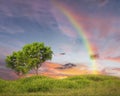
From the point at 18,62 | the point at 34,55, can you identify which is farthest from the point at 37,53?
the point at 18,62

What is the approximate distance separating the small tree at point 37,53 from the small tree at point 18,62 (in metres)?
2.41

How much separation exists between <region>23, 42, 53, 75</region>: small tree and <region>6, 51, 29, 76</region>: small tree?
7.90 ft

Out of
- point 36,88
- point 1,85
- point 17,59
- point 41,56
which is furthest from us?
point 17,59

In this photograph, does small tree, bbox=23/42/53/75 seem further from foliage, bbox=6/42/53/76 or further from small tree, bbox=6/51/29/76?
small tree, bbox=6/51/29/76

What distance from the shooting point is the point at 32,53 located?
80.1 meters

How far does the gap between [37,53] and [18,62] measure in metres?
8.80

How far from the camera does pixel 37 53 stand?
79812 millimetres

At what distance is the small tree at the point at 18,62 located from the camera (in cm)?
8268

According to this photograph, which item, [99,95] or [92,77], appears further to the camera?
[92,77]

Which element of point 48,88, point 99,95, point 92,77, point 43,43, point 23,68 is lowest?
point 99,95

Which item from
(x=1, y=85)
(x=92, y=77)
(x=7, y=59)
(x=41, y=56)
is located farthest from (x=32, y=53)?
(x=1, y=85)

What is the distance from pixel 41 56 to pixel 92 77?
1156 inches

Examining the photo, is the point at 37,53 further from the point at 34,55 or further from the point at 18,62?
the point at 18,62

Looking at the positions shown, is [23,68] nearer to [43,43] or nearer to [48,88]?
[43,43]
